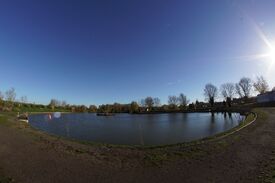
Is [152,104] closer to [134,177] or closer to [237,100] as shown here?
[237,100]

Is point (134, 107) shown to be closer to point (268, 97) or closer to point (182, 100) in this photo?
point (182, 100)

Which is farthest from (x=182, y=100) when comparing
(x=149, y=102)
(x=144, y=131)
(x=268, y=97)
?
(x=144, y=131)

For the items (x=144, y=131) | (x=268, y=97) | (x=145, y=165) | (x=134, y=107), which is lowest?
(x=144, y=131)

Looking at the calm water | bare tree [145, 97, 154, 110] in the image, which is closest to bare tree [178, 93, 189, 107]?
bare tree [145, 97, 154, 110]

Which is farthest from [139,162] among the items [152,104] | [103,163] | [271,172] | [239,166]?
[152,104]

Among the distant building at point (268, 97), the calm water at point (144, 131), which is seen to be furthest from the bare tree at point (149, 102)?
the calm water at point (144, 131)

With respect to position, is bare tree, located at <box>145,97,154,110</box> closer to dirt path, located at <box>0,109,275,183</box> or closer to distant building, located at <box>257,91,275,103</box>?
distant building, located at <box>257,91,275,103</box>

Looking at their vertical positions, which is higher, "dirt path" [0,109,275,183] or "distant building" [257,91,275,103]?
"distant building" [257,91,275,103]

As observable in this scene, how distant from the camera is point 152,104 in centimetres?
14225

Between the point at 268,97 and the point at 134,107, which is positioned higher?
the point at 268,97

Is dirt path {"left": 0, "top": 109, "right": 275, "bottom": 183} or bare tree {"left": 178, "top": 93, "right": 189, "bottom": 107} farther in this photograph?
bare tree {"left": 178, "top": 93, "right": 189, "bottom": 107}

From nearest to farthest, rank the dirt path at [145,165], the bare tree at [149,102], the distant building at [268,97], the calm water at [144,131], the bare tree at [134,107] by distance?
the dirt path at [145,165]
the calm water at [144,131]
the distant building at [268,97]
the bare tree at [134,107]
the bare tree at [149,102]

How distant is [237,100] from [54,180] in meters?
122

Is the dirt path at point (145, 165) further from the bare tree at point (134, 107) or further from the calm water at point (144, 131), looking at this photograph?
the bare tree at point (134, 107)
